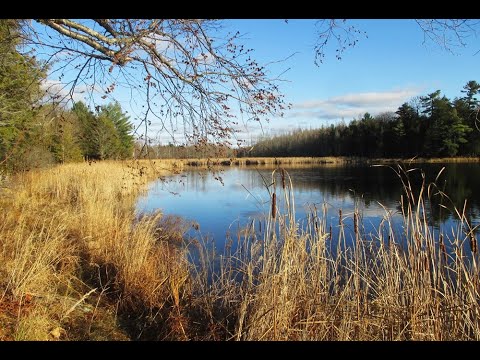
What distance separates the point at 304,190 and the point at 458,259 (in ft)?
57.7

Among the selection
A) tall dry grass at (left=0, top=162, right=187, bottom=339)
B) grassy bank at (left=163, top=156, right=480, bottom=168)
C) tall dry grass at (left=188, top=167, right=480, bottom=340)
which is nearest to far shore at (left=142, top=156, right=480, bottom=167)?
grassy bank at (left=163, top=156, right=480, bottom=168)

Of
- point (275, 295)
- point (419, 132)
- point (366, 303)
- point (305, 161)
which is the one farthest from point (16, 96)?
point (305, 161)

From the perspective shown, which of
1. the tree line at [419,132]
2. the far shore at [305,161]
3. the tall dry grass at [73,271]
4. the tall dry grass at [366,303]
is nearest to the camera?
the tall dry grass at [366,303]

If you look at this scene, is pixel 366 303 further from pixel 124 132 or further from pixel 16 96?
pixel 16 96

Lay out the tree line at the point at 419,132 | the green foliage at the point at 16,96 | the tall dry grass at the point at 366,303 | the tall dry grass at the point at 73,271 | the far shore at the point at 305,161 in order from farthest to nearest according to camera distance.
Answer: the tree line at the point at 419,132 < the far shore at the point at 305,161 < the green foliage at the point at 16,96 < the tall dry grass at the point at 73,271 < the tall dry grass at the point at 366,303

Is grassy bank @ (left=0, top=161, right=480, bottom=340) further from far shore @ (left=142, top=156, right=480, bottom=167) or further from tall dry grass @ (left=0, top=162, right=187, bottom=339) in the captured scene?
far shore @ (left=142, top=156, right=480, bottom=167)

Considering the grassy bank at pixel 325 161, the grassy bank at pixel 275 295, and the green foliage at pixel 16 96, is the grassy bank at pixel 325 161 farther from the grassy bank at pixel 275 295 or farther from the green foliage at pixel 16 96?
the green foliage at pixel 16 96

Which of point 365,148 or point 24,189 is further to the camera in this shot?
point 365,148

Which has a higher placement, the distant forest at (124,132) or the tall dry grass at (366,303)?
the distant forest at (124,132)

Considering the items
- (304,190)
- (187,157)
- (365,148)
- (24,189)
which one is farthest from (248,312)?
(365,148)

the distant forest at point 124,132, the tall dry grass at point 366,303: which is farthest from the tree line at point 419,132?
the tall dry grass at point 366,303

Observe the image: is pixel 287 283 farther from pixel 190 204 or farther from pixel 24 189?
pixel 190 204

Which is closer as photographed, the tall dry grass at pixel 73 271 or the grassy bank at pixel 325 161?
the tall dry grass at pixel 73 271
